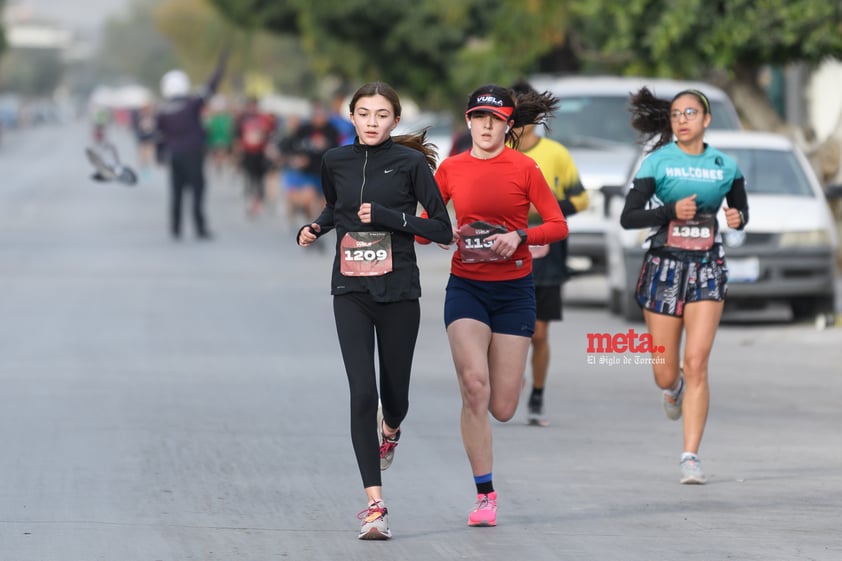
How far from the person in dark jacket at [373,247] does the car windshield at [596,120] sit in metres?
11.6

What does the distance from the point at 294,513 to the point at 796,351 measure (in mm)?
7664

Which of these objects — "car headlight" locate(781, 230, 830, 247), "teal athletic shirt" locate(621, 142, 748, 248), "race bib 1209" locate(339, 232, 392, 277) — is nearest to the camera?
"race bib 1209" locate(339, 232, 392, 277)

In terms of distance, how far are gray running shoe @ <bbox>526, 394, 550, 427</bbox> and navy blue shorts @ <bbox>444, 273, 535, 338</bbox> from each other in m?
3.07

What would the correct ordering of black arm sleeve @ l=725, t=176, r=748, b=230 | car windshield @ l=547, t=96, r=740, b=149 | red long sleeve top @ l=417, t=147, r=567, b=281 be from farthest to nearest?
car windshield @ l=547, t=96, r=740, b=149, black arm sleeve @ l=725, t=176, r=748, b=230, red long sleeve top @ l=417, t=147, r=567, b=281

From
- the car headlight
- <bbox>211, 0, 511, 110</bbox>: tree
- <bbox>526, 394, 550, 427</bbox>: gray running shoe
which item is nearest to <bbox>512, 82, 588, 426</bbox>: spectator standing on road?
<bbox>526, 394, 550, 427</bbox>: gray running shoe

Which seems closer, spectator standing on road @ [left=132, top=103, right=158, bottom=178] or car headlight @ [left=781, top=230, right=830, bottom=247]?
car headlight @ [left=781, top=230, right=830, bottom=247]

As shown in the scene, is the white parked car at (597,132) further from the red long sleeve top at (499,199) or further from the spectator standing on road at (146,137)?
the red long sleeve top at (499,199)

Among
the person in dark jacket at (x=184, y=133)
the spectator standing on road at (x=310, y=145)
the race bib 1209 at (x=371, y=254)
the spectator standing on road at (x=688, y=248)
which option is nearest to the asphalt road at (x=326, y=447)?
the spectator standing on road at (x=688, y=248)

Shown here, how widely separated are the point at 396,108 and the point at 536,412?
12.5 feet

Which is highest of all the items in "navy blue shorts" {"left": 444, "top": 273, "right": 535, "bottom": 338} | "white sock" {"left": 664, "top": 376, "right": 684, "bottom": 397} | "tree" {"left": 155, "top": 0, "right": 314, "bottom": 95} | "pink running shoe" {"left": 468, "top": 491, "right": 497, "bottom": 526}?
"tree" {"left": 155, "top": 0, "right": 314, "bottom": 95}

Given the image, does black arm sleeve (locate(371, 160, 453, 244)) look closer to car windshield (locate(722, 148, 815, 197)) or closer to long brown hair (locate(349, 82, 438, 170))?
long brown hair (locate(349, 82, 438, 170))

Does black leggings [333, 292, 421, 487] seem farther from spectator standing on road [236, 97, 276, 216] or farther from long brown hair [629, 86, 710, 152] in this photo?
spectator standing on road [236, 97, 276, 216]

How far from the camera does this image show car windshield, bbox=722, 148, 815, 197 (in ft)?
53.8

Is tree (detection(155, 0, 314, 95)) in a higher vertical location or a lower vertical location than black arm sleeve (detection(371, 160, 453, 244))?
higher
